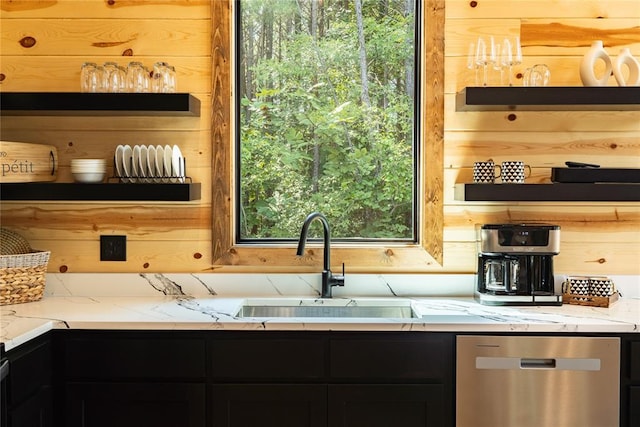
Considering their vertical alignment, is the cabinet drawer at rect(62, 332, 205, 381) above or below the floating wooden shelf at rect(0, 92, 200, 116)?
below

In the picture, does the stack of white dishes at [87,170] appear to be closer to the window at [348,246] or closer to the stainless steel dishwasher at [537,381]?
the window at [348,246]

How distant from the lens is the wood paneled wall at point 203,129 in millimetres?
2906

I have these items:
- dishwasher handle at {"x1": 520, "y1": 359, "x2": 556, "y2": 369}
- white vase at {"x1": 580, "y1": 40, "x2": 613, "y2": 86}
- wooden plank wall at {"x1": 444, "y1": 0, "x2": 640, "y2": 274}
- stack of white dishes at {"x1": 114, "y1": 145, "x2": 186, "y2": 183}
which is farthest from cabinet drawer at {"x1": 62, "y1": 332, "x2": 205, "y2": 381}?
white vase at {"x1": 580, "y1": 40, "x2": 613, "y2": 86}

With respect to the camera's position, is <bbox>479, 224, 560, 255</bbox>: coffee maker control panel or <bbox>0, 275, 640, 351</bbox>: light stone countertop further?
<bbox>479, 224, 560, 255</bbox>: coffee maker control panel

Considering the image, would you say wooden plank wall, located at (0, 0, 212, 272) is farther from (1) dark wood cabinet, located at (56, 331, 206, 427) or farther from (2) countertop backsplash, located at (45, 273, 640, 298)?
(1) dark wood cabinet, located at (56, 331, 206, 427)

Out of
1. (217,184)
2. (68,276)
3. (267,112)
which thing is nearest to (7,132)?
(68,276)

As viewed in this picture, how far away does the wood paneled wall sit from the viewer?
9.53 feet

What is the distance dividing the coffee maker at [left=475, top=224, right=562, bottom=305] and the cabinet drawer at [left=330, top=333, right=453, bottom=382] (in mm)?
455

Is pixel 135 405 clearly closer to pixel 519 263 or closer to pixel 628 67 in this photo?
pixel 519 263

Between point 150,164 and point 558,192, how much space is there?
1.64 meters

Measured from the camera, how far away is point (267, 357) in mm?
2363

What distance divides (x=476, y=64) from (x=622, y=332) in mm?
1200

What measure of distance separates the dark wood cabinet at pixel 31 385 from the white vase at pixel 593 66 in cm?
226

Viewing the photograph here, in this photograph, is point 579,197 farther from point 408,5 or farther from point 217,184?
point 217,184
